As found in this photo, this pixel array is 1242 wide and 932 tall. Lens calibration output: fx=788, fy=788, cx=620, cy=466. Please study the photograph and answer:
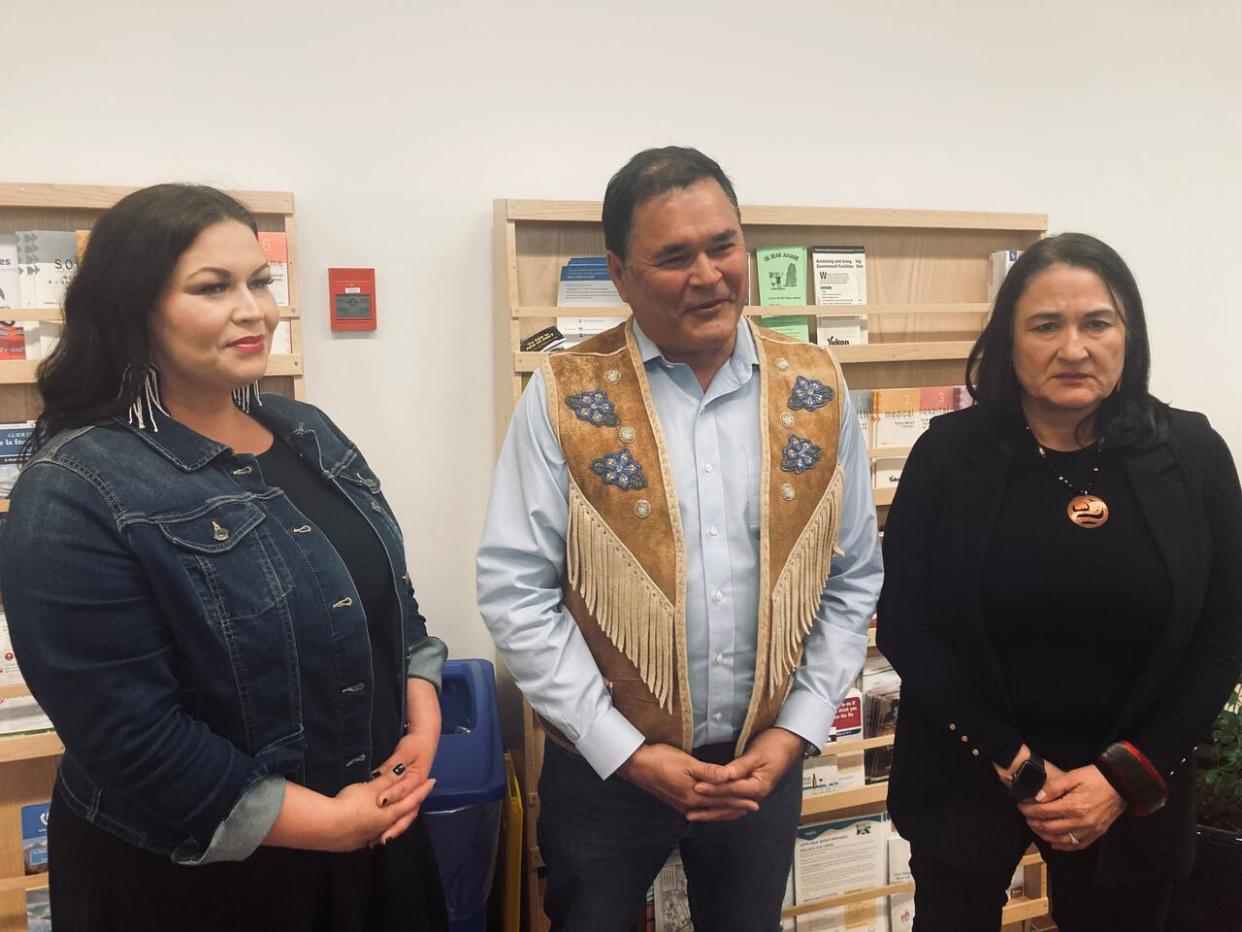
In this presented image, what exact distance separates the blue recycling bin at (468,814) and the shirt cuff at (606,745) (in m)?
0.49

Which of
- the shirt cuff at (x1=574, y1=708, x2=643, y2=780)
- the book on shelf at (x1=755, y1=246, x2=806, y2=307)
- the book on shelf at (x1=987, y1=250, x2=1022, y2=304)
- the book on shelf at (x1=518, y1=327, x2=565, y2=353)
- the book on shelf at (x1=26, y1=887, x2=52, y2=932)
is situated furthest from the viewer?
the book on shelf at (x1=987, y1=250, x2=1022, y2=304)

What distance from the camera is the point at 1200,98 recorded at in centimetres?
239

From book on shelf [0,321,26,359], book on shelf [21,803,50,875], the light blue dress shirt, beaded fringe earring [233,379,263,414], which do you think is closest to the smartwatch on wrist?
the light blue dress shirt

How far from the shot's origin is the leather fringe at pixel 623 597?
122 cm

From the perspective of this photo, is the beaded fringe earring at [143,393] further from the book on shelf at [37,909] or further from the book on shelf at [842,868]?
the book on shelf at [842,868]

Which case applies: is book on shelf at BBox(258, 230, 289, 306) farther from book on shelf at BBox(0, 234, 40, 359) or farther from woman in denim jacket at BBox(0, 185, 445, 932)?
woman in denim jacket at BBox(0, 185, 445, 932)

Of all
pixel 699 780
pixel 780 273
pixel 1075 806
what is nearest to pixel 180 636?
pixel 699 780

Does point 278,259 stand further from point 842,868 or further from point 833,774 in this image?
point 842,868

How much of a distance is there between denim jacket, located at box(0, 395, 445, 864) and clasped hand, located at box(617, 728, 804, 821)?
1.39 ft

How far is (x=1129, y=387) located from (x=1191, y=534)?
256 millimetres

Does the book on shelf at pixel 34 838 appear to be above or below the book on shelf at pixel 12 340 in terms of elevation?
below

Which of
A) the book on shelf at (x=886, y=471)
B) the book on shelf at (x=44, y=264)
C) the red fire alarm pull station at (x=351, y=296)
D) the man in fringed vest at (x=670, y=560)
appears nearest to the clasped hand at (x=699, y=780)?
the man in fringed vest at (x=670, y=560)

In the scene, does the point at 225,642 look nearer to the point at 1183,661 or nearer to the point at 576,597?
the point at 576,597

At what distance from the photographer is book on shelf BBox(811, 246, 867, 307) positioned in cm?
200
